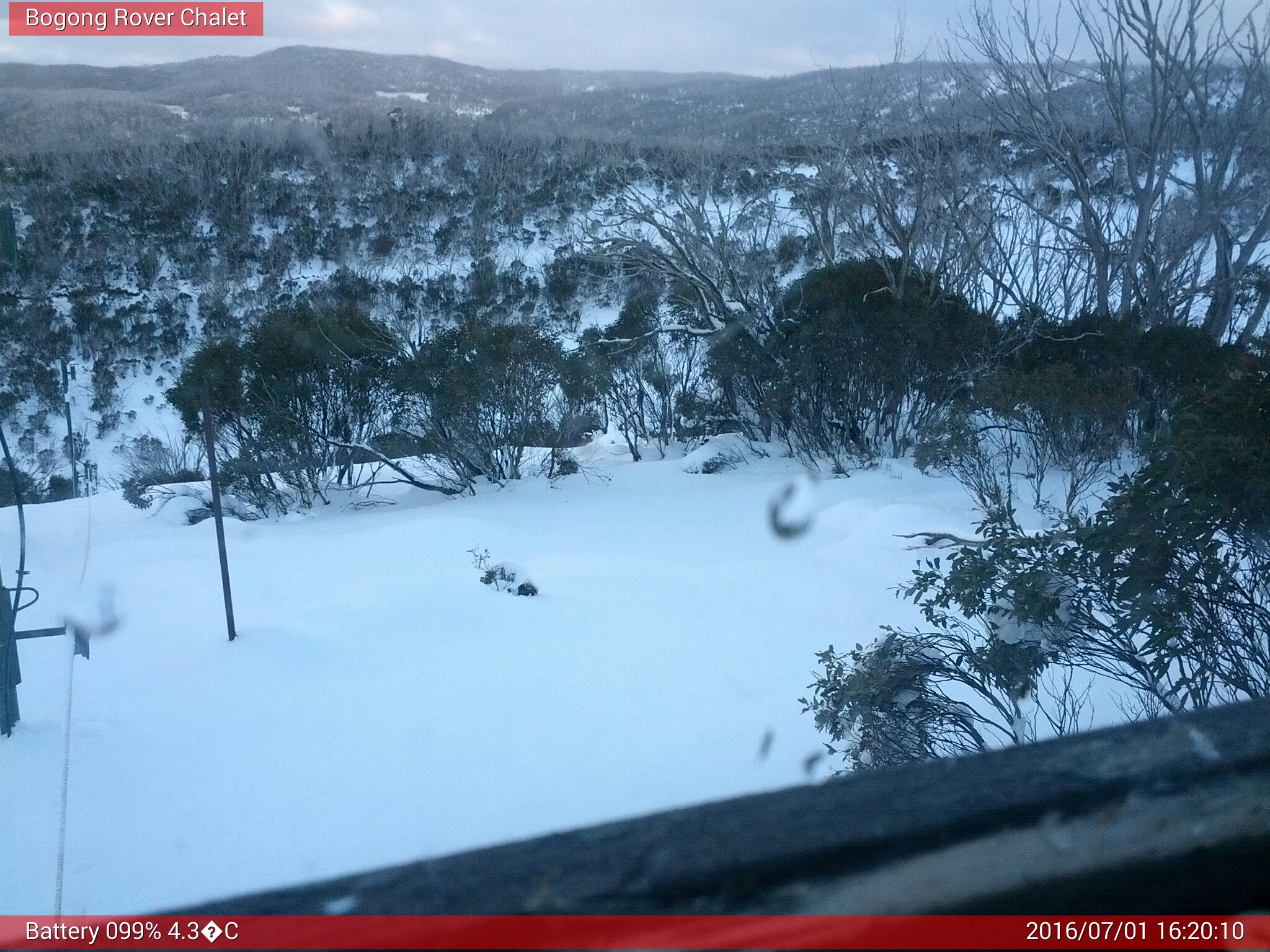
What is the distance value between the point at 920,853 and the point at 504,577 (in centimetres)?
600

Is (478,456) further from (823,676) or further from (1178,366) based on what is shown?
(1178,366)

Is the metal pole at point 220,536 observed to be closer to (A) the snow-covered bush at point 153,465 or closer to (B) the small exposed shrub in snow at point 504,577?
(B) the small exposed shrub in snow at point 504,577

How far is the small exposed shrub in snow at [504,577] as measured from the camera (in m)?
6.54

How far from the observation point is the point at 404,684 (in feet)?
16.5

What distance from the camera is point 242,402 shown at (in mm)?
10477

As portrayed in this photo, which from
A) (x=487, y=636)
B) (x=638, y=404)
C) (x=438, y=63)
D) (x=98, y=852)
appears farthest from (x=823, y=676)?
(x=438, y=63)

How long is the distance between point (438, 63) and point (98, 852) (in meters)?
22.4

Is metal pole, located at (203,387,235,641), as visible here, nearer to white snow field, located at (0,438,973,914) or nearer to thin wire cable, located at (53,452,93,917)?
white snow field, located at (0,438,973,914)

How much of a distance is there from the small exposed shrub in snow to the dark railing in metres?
5.55

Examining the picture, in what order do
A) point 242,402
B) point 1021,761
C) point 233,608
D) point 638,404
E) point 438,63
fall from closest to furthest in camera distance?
point 1021,761, point 233,608, point 242,402, point 638,404, point 438,63

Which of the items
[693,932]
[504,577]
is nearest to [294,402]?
[504,577]

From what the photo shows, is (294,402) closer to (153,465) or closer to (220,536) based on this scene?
(153,465)

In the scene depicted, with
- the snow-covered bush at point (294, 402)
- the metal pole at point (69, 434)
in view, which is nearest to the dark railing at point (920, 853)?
the metal pole at point (69, 434)

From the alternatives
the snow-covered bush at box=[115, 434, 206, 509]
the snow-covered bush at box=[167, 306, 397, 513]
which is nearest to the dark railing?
the snow-covered bush at box=[167, 306, 397, 513]
